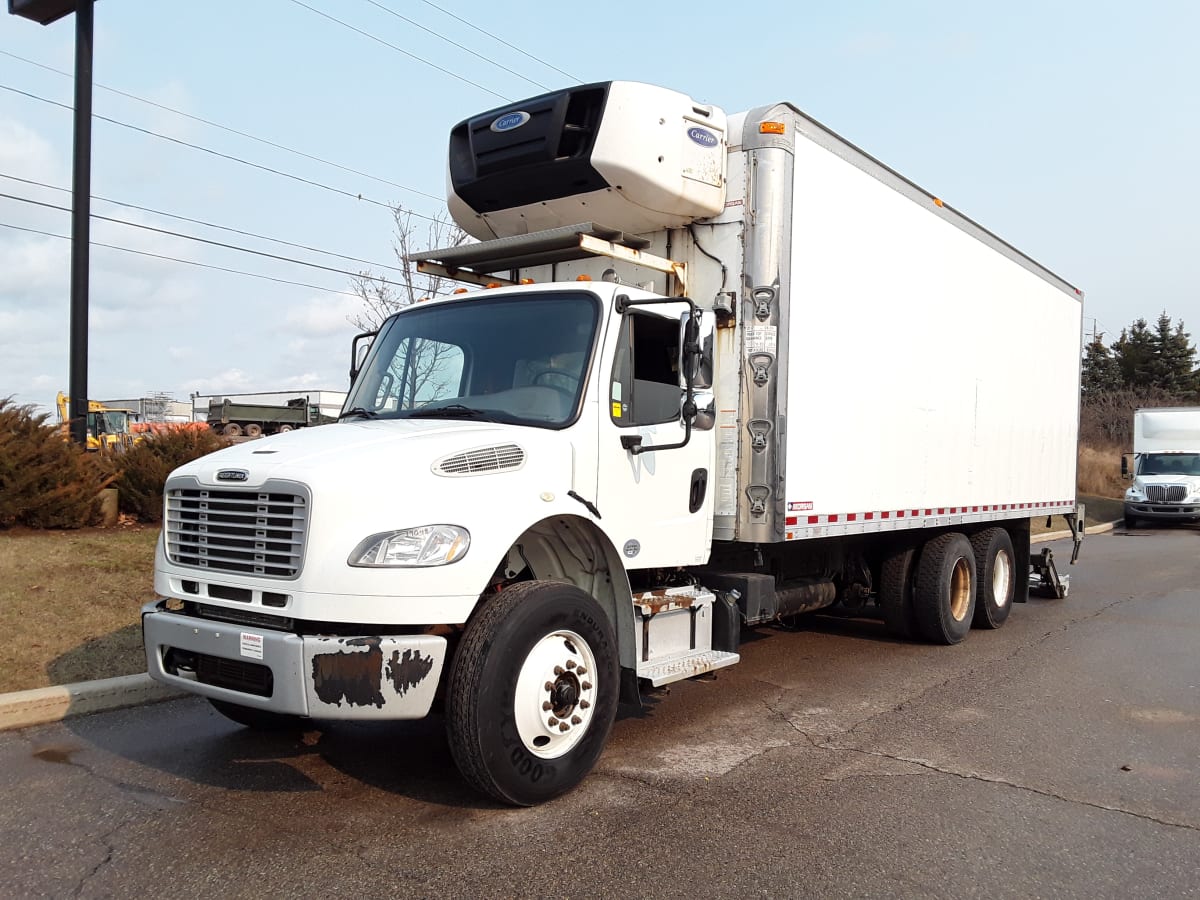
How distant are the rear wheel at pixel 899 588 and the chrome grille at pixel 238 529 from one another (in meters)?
6.04

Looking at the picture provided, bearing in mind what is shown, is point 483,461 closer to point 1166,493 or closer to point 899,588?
point 899,588

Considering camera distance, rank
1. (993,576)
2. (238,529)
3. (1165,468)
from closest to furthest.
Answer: (238,529), (993,576), (1165,468)

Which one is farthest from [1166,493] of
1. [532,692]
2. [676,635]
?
[532,692]

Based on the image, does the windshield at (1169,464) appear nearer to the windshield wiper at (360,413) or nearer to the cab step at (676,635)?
the cab step at (676,635)

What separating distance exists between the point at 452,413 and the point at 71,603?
4646 mm

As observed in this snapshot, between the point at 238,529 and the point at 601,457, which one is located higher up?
the point at 601,457

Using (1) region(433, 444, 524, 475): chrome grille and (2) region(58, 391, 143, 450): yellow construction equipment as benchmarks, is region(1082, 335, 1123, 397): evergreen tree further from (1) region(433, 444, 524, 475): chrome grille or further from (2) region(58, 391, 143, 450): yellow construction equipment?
(1) region(433, 444, 524, 475): chrome grille

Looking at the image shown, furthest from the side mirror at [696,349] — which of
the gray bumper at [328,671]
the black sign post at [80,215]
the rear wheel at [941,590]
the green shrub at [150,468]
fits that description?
the black sign post at [80,215]

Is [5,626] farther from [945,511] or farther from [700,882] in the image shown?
[945,511]

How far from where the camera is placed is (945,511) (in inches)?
334

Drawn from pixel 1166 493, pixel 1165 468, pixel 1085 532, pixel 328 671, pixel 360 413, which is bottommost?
pixel 1085 532

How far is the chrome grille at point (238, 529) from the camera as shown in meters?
4.23

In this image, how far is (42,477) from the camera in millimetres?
9828

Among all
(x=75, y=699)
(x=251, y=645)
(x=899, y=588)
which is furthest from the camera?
(x=899, y=588)
